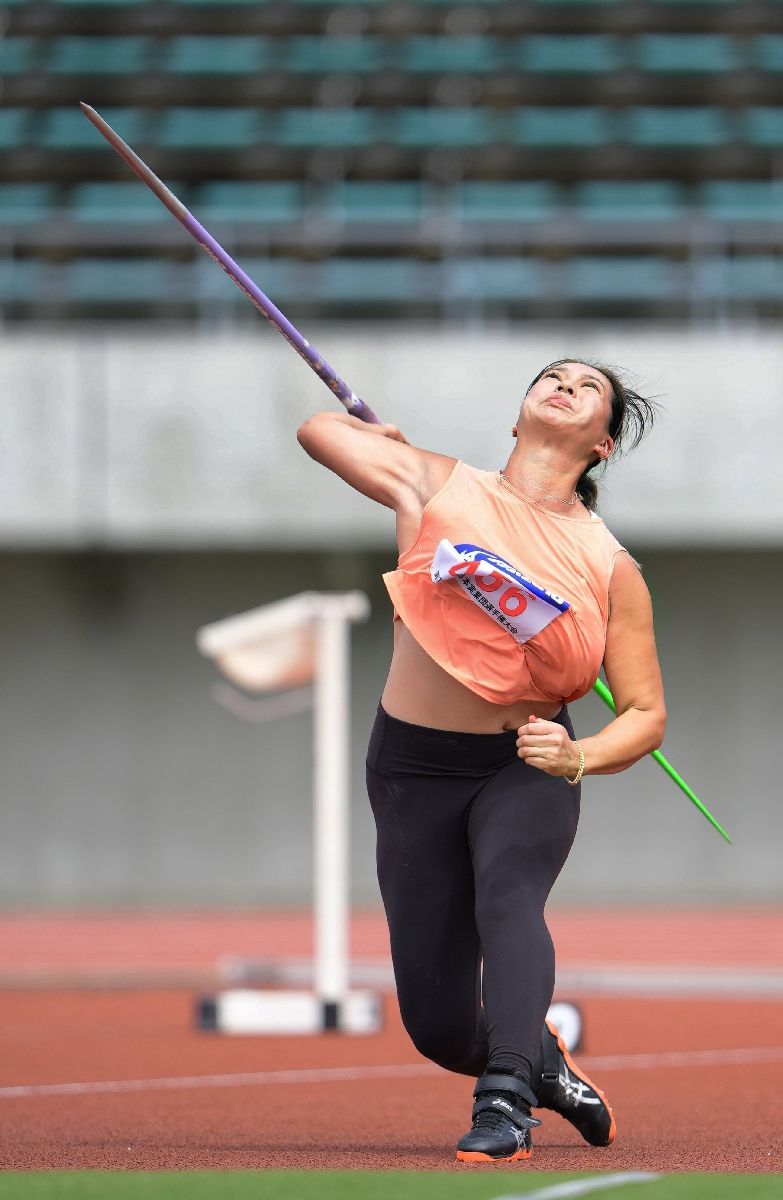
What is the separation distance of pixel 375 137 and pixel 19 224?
4367 millimetres

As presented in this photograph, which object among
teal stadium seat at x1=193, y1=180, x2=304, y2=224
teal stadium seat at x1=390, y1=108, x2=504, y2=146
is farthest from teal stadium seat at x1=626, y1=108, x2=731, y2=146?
teal stadium seat at x1=193, y1=180, x2=304, y2=224

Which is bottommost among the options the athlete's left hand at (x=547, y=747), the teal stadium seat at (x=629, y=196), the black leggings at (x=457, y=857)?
the black leggings at (x=457, y=857)

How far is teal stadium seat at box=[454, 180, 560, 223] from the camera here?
16.6m

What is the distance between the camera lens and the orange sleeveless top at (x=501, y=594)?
11.6ft

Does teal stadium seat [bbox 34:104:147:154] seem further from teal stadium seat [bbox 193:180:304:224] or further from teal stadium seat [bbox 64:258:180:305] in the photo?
teal stadium seat [bbox 64:258:180:305]

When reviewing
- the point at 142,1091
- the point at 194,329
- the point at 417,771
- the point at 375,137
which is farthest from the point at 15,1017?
the point at 375,137

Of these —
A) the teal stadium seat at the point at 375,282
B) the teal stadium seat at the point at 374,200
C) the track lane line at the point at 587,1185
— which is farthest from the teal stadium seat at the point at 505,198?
the track lane line at the point at 587,1185

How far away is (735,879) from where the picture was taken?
15625 mm

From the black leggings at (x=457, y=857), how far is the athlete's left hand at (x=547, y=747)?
0.18 m

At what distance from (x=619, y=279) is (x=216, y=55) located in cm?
648

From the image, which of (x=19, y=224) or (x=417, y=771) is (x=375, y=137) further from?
(x=417, y=771)

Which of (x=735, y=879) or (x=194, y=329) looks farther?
(x=735, y=879)

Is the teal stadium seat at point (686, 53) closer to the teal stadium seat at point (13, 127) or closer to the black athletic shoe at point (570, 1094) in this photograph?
the teal stadium seat at point (13, 127)

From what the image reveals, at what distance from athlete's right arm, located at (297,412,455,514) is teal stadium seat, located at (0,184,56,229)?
43.7 ft
